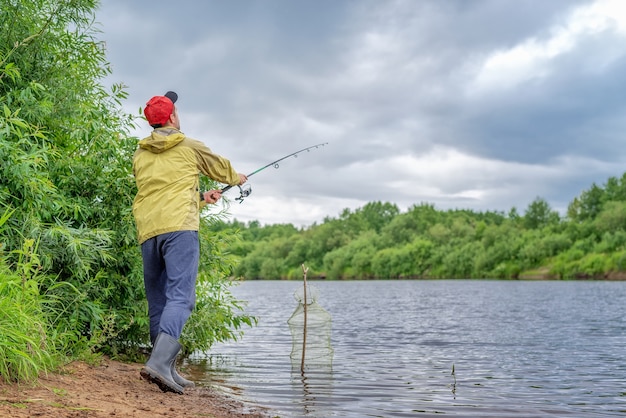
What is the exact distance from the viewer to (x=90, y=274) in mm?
8547

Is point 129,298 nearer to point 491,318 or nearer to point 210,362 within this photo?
point 210,362

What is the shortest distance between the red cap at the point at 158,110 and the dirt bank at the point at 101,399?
2413 millimetres

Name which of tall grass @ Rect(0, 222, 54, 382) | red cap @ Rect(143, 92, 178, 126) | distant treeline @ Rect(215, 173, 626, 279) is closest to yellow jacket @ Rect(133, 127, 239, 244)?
red cap @ Rect(143, 92, 178, 126)

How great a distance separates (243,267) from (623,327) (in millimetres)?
127117

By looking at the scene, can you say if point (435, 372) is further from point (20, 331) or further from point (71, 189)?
point (20, 331)

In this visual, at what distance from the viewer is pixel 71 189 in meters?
8.56

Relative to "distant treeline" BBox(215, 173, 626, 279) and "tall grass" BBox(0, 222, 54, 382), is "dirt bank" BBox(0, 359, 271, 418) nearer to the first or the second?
"tall grass" BBox(0, 222, 54, 382)

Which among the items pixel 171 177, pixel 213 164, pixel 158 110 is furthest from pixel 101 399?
pixel 158 110

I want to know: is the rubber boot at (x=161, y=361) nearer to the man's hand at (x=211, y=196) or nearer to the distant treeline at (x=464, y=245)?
the man's hand at (x=211, y=196)

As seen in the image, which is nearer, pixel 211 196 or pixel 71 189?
pixel 211 196

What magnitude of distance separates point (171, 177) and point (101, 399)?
1939 millimetres

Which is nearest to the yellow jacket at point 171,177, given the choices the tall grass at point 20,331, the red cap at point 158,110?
the red cap at point 158,110

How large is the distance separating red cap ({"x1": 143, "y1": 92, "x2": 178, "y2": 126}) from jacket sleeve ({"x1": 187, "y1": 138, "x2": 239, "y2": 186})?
34 cm

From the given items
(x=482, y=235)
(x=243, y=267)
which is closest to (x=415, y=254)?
(x=482, y=235)
